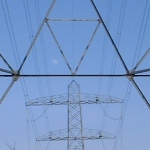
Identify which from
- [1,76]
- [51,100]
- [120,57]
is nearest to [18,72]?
[1,76]

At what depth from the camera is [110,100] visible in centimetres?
3181

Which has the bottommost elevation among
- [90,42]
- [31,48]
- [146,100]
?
[146,100]

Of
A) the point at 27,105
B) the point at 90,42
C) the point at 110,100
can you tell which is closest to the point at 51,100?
the point at 27,105

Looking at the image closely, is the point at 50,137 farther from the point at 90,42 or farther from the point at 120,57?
the point at 120,57

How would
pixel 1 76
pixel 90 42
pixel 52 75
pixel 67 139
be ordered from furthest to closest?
pixel 67 139, pixel 90 42, pixel 52 75, pixel 1 76

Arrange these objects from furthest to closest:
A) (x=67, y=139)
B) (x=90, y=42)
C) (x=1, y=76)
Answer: (x=67, y=139) → (x=90, y=42) → (x=1, y=76)

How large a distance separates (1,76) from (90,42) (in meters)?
5.29

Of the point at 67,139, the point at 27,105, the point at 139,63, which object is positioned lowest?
the point at 139,63

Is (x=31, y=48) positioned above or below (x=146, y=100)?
above

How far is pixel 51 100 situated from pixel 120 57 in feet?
60.1

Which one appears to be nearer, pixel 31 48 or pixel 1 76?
pixel 1 76

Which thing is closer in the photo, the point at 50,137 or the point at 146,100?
the point at 146,100

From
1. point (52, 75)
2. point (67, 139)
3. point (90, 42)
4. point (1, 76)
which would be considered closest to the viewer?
point (1, 76)

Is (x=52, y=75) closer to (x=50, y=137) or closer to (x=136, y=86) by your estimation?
(x=136, y=86)
